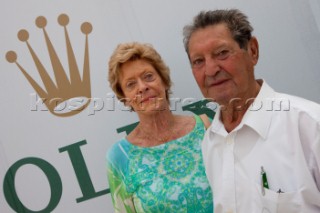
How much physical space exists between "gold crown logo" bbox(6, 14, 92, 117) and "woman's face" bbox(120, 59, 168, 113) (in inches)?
13.3

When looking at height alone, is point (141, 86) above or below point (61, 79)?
below

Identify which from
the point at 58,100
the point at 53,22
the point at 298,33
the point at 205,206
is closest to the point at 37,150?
the point at 58,100

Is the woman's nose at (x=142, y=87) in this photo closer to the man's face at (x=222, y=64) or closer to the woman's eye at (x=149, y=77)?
the woman's eye at (x=149, y=77)

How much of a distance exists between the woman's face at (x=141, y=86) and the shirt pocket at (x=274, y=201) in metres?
0.68

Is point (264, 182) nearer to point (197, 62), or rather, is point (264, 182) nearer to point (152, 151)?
point (197, 62)

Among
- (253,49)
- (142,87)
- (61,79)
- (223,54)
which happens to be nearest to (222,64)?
(223,54)

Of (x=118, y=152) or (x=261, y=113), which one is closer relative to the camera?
(x=261, y=113)

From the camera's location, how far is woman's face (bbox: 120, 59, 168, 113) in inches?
64.3

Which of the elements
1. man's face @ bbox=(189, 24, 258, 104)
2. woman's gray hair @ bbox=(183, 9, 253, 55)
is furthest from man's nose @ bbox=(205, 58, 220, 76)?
woman's gray hair @ bbox=(183, 9, 253, 55)

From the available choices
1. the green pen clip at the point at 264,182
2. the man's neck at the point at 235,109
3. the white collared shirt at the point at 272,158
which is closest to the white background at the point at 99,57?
the man's neck at the point at 235,109

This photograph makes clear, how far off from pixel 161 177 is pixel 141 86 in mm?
405

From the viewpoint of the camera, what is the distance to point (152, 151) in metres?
1.67

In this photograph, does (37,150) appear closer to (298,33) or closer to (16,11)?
(16,11)

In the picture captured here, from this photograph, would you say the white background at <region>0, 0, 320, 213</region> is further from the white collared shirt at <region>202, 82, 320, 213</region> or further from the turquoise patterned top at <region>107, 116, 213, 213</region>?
the white collared shirt at <region>202, 82, 320, 213</region>
